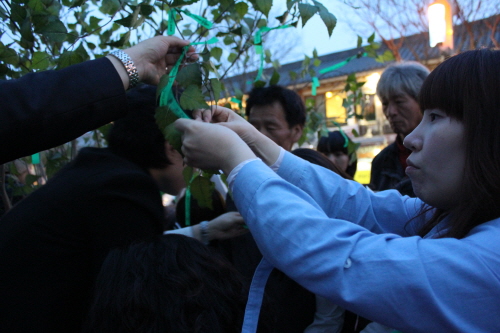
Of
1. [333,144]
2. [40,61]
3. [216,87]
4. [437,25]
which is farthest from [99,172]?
[437,25]

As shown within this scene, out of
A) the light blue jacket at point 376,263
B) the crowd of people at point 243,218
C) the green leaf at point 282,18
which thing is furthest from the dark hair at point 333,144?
the light blue jacket at point 376,263

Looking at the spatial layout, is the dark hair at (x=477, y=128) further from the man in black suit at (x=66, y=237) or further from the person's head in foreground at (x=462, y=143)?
the man in black suit at (x=66, y=237)

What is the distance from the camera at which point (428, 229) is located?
108 cm

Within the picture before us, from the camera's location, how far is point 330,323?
1668mm

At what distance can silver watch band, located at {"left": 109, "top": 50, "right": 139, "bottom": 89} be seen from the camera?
117cm

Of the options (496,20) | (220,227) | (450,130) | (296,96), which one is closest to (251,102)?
(296,96)

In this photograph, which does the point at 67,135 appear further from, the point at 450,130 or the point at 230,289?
the point at 450,130

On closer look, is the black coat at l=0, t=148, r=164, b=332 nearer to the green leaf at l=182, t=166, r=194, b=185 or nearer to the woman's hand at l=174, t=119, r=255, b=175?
the green leaf at l=182, t=166, r=194, b=185

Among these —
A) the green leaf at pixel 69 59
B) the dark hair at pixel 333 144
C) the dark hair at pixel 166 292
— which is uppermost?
the green leaf at pixel 69 59

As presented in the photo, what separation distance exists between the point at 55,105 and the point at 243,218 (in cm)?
55

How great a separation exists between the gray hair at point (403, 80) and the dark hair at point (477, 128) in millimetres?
1811

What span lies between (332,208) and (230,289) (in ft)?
1.36

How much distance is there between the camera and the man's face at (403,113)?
2652 millimetres

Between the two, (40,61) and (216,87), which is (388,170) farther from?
(40,61)
